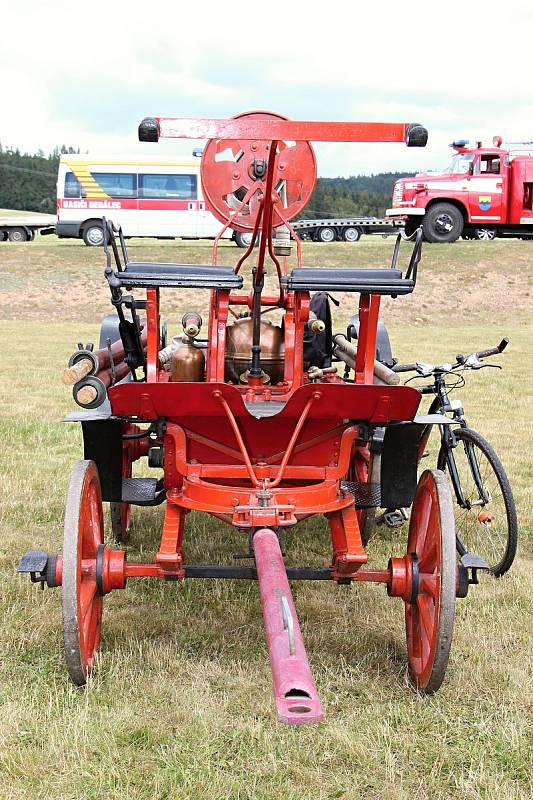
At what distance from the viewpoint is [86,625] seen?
3.36 m

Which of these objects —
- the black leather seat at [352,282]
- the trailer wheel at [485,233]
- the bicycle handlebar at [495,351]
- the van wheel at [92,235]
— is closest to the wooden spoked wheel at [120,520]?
the black leather seat at [352,282]

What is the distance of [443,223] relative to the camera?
23500mm

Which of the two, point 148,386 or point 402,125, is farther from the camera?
point 148,386

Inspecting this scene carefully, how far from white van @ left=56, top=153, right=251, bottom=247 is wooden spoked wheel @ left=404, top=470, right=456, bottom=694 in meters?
24.1

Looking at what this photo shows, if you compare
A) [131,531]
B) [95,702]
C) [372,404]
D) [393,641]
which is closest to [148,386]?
[372,404]

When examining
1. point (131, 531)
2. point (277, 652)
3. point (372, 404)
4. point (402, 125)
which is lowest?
point (131, 531)

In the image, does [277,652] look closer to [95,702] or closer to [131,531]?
[95,702]

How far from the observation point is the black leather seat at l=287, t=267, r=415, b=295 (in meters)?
3.56

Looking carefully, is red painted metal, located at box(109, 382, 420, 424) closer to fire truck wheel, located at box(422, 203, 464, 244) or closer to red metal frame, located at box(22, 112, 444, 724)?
red metal frame, located at box(22, 112, 444, 724)

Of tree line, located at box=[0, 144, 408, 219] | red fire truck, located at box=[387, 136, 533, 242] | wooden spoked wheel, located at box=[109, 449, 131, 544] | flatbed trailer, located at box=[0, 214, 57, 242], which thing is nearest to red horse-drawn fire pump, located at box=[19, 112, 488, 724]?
wooden spoked wheel, located at box=[109, 449, 131, 544]

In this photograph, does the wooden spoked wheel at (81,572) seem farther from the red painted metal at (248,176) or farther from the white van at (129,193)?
the white van at (129,193)

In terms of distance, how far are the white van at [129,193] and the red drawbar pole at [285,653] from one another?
24.9 meters

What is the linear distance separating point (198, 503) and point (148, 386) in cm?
53

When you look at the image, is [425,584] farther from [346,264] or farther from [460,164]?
[460,164]
